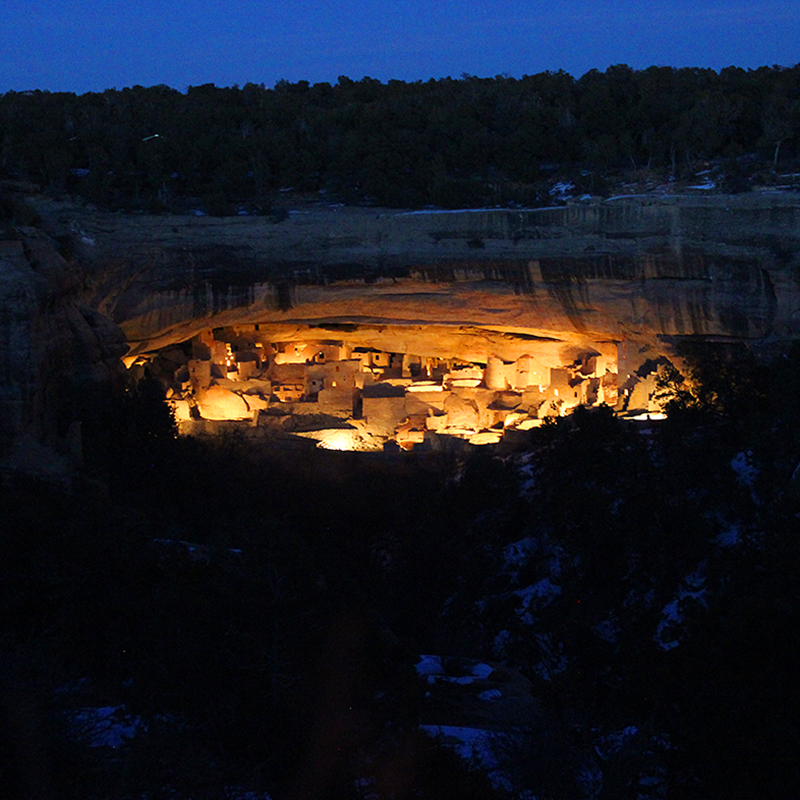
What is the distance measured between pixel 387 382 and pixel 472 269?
7.65 feet

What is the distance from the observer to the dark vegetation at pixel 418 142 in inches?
739

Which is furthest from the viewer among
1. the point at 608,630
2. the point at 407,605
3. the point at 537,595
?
the point at 407,605

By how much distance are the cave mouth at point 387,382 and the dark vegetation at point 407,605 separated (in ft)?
2.79

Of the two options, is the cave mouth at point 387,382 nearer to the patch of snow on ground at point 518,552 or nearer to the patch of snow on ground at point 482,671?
the patch of snow on ground at point 518,552

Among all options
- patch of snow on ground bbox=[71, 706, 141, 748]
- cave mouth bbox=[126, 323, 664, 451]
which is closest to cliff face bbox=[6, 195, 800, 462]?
cave mouth bbox=[126, 323, 664, 451]

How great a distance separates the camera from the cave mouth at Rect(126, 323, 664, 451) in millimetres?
17359

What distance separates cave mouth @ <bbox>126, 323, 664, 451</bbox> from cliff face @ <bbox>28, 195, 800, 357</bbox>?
51 cm

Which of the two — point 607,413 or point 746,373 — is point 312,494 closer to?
point 607,413

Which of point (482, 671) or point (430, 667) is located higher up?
point (430, 667)

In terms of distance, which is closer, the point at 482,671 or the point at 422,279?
the point at 482,671

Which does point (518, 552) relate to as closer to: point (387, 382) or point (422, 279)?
point (387, 382)

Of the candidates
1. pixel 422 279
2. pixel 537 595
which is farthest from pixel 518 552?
pixel 422 279

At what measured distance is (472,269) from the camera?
58.2 feet

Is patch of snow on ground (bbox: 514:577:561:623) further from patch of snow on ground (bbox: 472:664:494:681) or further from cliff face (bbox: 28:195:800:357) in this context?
cliff face (bbox: 28:195:800:357)
